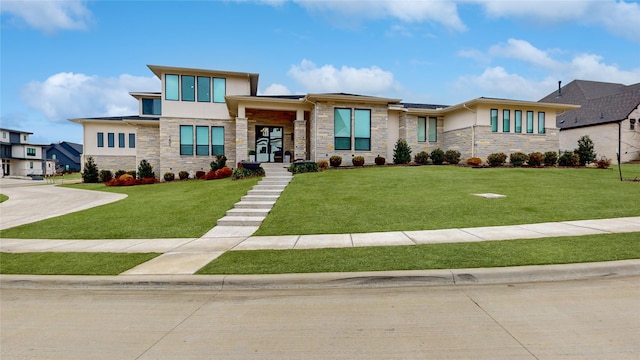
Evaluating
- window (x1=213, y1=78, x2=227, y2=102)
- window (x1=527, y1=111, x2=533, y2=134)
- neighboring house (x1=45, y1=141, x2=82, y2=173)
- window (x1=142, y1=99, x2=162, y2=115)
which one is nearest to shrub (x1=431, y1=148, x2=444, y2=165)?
window (x1=527, y1=111, x2=533, y2=134)

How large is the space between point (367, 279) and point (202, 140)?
68.3 ft

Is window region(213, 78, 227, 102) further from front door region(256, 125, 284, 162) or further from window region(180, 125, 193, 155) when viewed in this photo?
front door region(256, 125, 284, 162)

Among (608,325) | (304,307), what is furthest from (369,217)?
(608,325)

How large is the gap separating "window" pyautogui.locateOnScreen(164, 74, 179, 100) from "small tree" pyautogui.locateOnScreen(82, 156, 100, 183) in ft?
37.9

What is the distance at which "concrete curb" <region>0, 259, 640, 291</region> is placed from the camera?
495 cm

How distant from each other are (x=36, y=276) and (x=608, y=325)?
8.04 m

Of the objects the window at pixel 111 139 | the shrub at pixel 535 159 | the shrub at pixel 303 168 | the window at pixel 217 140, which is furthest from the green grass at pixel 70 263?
the window at pixel 111 139

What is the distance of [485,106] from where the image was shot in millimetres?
22156

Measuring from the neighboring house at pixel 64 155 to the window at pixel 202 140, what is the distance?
2402 inches

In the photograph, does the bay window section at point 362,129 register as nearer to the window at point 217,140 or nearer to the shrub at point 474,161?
the shrub at point 474,161

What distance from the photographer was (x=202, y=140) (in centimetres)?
2323

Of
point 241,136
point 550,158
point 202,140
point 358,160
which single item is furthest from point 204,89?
point 550,158

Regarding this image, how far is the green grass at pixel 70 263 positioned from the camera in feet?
18.6

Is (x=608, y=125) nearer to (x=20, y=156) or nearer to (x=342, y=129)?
(x=342, y=129)
